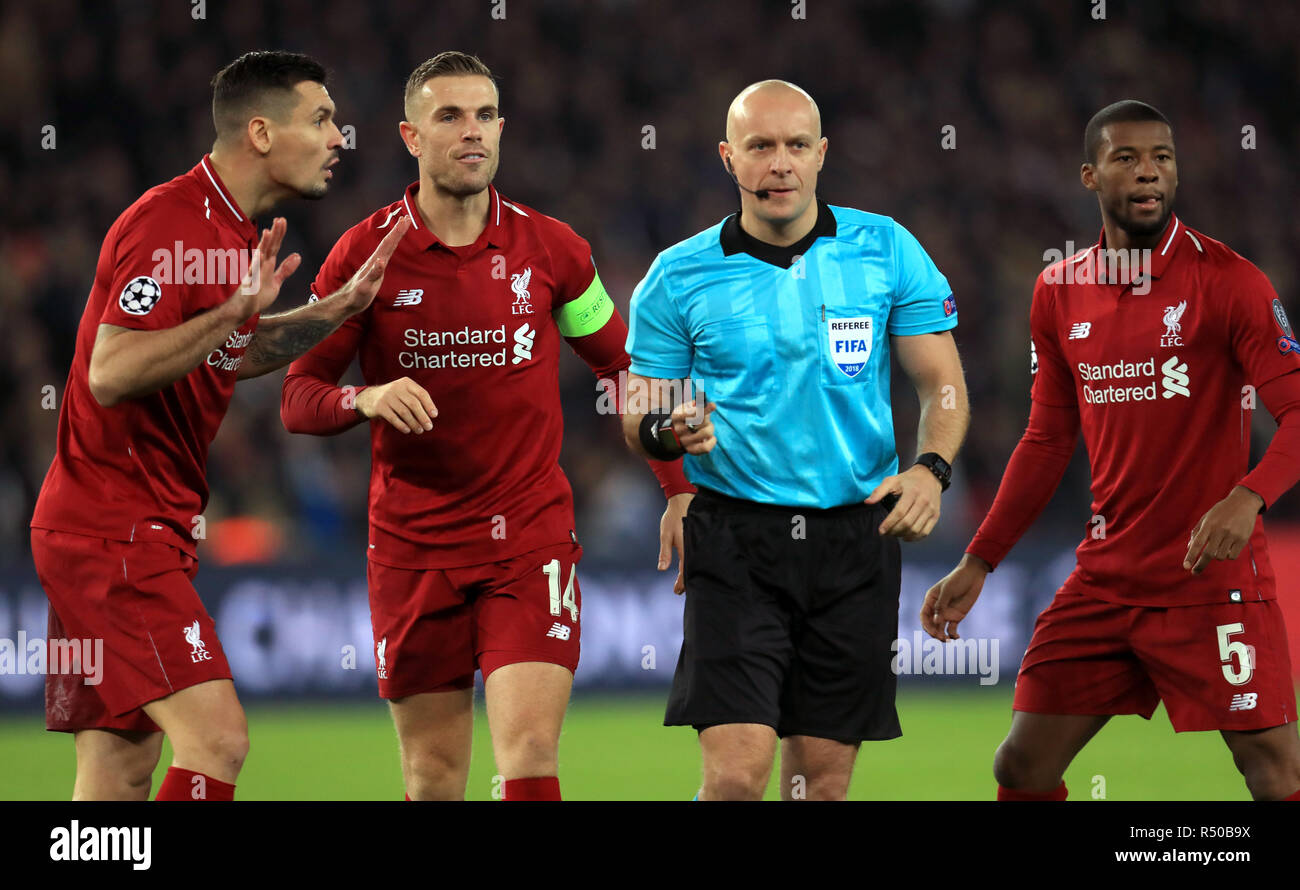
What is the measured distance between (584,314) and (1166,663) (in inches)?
85.8

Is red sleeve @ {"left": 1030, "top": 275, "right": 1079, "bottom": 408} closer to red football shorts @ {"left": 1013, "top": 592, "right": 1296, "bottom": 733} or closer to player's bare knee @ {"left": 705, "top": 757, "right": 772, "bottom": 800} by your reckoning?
red football shorts @ {"left": 1013, "top": 592, "right": 1296, "bottom": 733}

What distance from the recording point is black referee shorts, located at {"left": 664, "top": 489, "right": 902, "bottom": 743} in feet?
15.2

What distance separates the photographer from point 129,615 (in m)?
4.35

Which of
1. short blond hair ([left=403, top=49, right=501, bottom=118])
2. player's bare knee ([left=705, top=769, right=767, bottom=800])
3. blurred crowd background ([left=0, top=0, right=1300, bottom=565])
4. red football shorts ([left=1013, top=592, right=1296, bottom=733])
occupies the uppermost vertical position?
blurred crowd background ([left=0, top=0, right=1300, bottom=565])

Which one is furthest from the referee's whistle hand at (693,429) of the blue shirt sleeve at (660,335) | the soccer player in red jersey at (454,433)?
the soccer player in red jersey at (454,433)

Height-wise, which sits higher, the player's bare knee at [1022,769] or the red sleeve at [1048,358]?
the red sleeve at [1048,358]

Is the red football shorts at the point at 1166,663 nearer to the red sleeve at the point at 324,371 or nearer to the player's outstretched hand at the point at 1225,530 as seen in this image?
the player's outstretched hand at the point at 1225,530

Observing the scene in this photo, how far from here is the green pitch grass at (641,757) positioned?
7535 millimetres

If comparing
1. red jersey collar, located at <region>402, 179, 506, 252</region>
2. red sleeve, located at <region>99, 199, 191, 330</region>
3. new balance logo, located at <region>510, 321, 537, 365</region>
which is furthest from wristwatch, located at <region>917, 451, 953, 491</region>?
red sleeve, located at <region>99, 199, 191, 330</region>

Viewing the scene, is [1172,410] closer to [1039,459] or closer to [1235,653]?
[1039,459]

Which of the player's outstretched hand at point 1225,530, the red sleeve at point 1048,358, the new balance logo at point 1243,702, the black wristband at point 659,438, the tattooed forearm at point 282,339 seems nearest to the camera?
the player's outstretched hand at point 1225,530

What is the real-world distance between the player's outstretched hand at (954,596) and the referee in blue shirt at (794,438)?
44cm

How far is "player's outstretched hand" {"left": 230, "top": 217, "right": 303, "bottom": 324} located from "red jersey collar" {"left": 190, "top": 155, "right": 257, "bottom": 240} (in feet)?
0.82

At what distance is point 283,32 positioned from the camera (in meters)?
14.5
